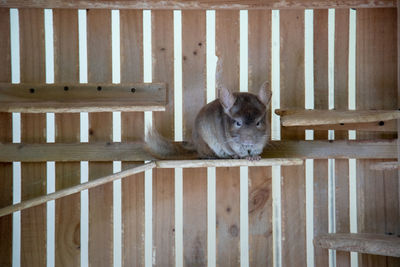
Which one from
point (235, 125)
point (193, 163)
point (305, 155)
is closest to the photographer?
point (193, 163)

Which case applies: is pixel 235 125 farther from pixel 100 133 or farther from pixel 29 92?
pixel 29 92

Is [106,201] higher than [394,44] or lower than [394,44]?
lower

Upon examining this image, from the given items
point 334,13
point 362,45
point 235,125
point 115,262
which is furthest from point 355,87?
point 115,262

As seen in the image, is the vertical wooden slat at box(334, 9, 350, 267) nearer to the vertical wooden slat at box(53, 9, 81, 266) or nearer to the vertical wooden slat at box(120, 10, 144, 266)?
the vertical wooden slat at box(120, 10, 144, 266)

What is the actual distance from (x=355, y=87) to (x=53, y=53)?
186 centimetres

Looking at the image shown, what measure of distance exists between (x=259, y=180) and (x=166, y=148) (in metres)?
0.63

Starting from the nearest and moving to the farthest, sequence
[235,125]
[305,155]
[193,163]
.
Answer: [193,163] < [235,125] < [305,155]

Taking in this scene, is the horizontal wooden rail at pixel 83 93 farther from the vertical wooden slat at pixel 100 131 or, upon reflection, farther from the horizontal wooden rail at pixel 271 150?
the horizontal wooden rail at pixel 271 150

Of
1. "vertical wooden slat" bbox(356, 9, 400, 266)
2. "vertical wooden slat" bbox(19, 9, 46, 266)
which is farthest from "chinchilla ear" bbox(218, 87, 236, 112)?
"vertical wooden slat" bbox(19, 9, 46, 266)

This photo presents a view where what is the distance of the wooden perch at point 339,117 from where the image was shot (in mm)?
2217

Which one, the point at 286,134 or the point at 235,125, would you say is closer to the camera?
the point at 235,125

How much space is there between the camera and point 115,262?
2.93 meters

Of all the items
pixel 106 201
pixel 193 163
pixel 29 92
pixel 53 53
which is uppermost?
pixel 53 53

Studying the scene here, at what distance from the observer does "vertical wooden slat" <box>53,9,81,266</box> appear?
9.43 feet
